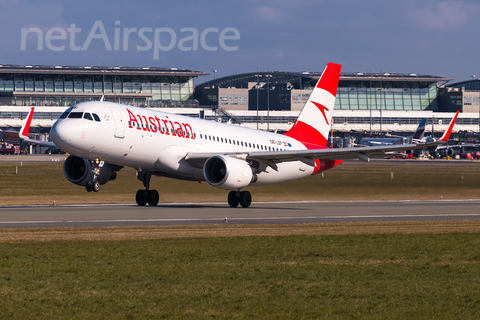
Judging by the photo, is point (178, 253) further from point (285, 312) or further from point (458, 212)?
point (458, 212)

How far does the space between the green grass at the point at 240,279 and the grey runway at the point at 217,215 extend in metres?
7.37

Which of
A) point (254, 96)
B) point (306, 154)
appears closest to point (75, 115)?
point (306, 154)

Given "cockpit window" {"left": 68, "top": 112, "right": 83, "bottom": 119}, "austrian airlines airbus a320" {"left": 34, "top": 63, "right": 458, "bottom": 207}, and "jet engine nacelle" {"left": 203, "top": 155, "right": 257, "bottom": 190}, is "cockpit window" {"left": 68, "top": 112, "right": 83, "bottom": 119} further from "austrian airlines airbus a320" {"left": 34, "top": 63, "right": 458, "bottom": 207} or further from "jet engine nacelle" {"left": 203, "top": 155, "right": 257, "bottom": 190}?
"jet engine nacelle" {"left": 203, "top": 155, "right": 257, "bottom": 190}

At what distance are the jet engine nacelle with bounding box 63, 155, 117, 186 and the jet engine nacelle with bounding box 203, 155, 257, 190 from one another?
17.7 feet

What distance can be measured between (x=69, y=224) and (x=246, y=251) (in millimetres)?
10349

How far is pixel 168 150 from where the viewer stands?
108 ft

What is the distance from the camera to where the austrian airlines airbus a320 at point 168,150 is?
3027 cm

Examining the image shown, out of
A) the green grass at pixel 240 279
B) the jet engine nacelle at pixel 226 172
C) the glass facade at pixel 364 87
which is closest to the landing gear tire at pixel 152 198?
the jet engine nacelle at pixel 226 172

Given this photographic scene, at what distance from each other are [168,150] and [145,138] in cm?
158

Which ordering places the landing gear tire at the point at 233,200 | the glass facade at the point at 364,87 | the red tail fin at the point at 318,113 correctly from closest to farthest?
the landing gear tire at the point at 233,200, the red tail fin at the point at 318,113, the glass facade at the point at 364,87

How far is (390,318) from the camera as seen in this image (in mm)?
10430

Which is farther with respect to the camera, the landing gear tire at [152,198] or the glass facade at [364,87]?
the glass facade at [364,87]

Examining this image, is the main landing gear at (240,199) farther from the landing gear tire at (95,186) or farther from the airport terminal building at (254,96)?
the airport terminal building at (254,96)

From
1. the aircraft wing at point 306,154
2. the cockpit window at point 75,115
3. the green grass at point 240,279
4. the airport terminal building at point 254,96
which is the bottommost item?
the green grass at point 240,279
